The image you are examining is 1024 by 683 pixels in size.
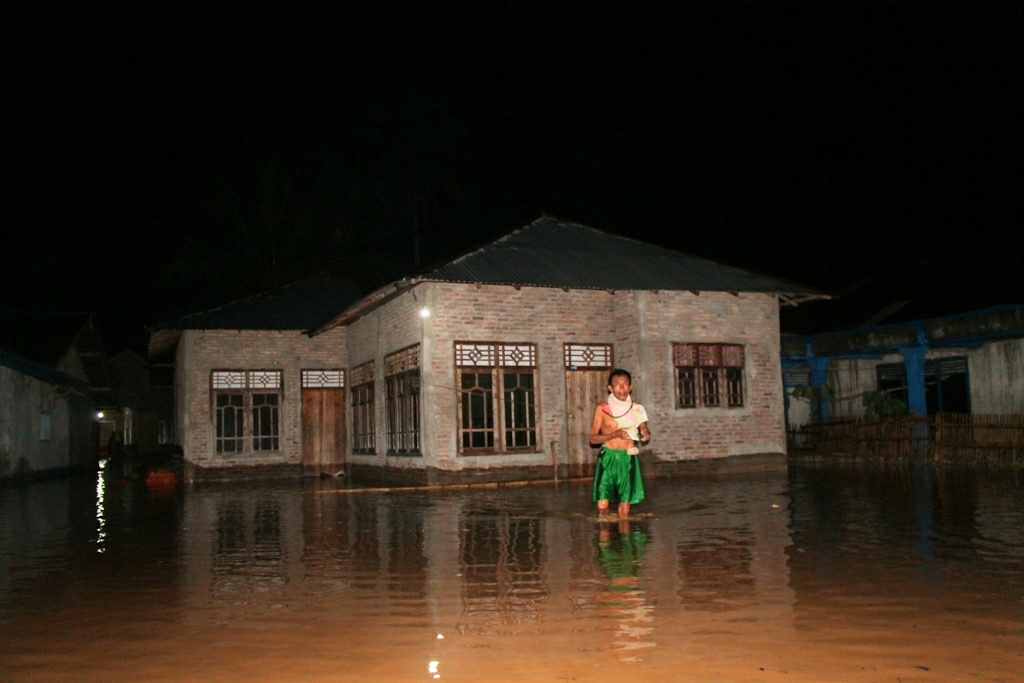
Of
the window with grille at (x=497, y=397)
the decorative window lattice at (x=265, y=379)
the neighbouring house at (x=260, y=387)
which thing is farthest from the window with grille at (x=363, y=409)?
the window with grille at (x=497, y=397)

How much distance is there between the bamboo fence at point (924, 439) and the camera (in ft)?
55.4

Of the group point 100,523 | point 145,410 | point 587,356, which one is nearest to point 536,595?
point 100,523

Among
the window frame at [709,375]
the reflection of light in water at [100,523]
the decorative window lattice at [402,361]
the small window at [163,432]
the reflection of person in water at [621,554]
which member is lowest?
the reflection of light in water at [100,523]

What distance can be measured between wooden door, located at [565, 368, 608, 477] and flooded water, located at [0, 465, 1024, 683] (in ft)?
19.0

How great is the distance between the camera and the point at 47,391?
25.8 meters

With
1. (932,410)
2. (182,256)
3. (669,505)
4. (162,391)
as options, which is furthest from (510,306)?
(162,391)

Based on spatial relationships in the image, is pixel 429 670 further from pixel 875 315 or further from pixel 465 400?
pixel 875 315

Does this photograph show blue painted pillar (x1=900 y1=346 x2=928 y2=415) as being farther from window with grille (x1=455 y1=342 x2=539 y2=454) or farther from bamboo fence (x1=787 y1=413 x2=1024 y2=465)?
window with grille (x1=455 y1=342 x2=539 y2=454)

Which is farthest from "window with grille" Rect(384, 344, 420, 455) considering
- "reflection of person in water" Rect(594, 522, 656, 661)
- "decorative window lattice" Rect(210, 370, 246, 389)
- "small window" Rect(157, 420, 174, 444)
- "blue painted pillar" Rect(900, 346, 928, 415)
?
"small window" Rect(157, 420, 174, 444)

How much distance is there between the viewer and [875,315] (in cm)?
2495

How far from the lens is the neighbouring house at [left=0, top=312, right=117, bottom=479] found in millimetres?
22453

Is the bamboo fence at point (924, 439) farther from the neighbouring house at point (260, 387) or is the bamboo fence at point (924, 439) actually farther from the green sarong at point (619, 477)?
the neighbouring house at point (260, 387)

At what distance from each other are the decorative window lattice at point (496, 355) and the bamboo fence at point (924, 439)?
8.20 meters

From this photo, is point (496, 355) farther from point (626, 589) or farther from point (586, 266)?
point (626, 589)
